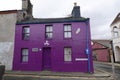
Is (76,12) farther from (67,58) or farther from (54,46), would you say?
(67,58)

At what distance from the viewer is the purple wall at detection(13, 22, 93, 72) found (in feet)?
52.6

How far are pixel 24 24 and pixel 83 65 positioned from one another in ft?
27.0

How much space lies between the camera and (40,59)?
54.7 feet

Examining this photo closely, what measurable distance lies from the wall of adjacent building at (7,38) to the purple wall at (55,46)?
0.64 meters

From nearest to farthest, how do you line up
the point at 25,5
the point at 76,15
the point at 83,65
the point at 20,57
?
the point at 83,65 < the point at 20,57 < the point at 76,15 < the point at 25,5

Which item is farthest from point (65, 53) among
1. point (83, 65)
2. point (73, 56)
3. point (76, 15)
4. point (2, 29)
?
point (2, 29)

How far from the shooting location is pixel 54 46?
54.7 feet

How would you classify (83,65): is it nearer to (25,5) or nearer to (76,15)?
(76,15)

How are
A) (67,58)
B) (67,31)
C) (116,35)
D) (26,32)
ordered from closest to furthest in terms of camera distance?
(67,58) → (67,31) → (26,32) → (116,35)

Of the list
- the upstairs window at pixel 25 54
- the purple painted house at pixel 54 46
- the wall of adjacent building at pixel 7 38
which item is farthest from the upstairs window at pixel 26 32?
the upstairs window at pixel 25 54

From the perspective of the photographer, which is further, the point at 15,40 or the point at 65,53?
the point at 15,40

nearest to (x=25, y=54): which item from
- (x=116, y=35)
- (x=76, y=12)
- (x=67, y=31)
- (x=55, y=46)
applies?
(x=55, y=46)

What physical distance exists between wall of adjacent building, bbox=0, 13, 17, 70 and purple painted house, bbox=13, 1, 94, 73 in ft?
2.02

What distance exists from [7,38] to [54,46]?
5.80 meters
